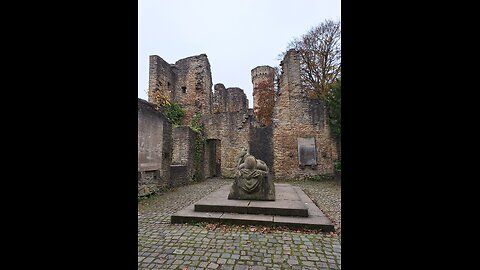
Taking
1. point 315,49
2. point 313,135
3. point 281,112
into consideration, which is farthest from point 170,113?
point 315,49

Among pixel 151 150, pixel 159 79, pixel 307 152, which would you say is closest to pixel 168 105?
pixel 159 79

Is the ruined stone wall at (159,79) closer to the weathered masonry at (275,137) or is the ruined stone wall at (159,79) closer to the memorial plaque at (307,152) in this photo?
the weathered masonry at (275,137)

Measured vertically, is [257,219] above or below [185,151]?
below

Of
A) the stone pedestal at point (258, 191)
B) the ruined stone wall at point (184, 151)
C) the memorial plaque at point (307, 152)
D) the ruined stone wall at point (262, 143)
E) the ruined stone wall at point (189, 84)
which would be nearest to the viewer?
the stone pedestal at point (258, 191)

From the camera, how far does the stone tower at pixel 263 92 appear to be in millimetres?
22827

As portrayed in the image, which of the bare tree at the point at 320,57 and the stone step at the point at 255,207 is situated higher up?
the bare tree at the point at 320,57

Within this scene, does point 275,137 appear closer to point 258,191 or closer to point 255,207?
point 258,191

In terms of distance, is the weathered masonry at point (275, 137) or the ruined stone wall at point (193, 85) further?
the ruined stone wall at point (193, 85)

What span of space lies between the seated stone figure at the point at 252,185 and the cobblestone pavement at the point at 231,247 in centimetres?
140

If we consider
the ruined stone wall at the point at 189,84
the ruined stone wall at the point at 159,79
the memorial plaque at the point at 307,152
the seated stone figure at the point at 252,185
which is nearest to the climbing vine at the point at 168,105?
the ruined stone wall at the point at 159,79

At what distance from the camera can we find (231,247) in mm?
3709

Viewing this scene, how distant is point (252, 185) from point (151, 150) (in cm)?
432

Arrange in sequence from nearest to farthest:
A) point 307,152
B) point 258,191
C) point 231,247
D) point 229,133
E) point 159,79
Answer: point 231,247 → point 258,191 → point 307,152 → point 229,133 → point 159,79
